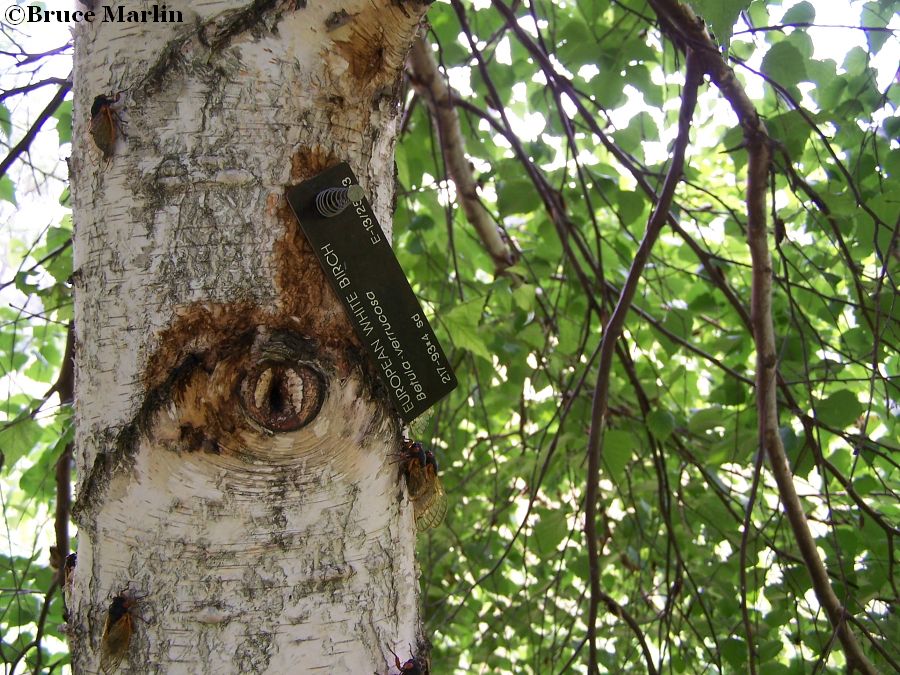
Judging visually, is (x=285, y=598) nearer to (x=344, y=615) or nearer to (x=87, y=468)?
(x=344, y=615)

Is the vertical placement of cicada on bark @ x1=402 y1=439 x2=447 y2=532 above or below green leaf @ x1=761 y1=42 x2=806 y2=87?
below

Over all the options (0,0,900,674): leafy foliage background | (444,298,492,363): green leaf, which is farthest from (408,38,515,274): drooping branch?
(444,298,492,363): green leaf

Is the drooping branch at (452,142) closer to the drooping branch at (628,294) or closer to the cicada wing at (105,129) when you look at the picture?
the drooping branch at (628,294)

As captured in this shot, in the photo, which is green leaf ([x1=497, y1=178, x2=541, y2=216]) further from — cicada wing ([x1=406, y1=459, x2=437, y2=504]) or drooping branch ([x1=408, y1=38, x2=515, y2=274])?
cicada wing ([x1=406, y1=459, x2=437, y2=504])

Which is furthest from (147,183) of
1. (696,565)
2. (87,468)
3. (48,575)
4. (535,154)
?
(696,565)

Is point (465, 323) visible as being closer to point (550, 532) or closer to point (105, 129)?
point (550, 532)

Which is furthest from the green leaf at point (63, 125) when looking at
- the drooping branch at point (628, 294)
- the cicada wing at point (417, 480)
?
the cicada wing at point (417, 480)
